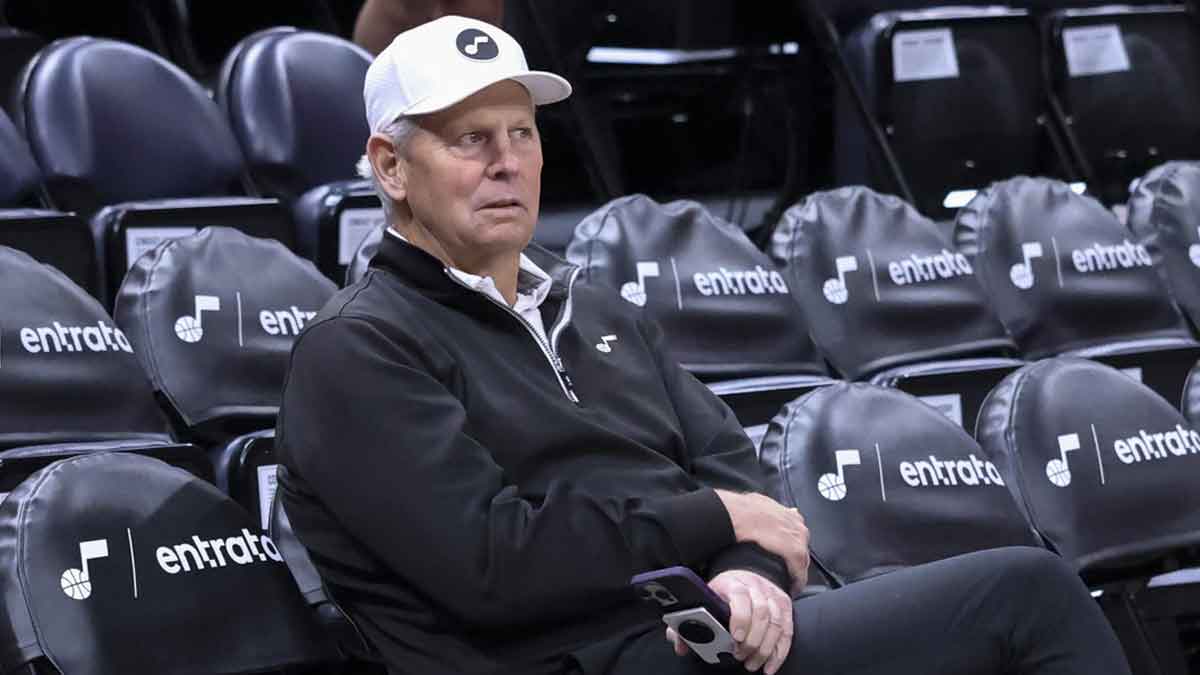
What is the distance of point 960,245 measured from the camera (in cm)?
345

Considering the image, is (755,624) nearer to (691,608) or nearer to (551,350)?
(691,608)

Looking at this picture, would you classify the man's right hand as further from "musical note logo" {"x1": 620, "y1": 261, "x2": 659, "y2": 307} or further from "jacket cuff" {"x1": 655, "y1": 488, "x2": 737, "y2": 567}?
"musical note logo" {"x1": 620, "y1": 261, "x2": 659, "y2": 307}

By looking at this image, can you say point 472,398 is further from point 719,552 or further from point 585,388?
point 719,552

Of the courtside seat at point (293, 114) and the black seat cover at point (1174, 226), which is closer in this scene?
the courtside seat at point (293, 114)

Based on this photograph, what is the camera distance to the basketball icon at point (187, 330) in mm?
2580

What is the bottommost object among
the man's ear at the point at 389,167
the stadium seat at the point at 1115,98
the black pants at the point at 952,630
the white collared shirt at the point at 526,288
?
the stadium seat at the point at 1115,98

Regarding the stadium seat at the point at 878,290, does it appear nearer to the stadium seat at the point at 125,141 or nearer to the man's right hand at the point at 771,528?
the stadium seat at the point at 125,141

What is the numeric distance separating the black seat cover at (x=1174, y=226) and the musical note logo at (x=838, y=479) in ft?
4.29

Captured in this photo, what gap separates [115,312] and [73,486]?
1.82ft

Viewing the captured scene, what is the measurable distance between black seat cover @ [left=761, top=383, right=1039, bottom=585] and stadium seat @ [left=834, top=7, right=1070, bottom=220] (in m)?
1.72

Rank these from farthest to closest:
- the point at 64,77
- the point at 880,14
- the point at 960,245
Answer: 1. the point at 880,14
2. the point at 960,245
3. the point at 64,77

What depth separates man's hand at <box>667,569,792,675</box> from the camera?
1.86 m

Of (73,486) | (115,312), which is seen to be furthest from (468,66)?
(115,312)

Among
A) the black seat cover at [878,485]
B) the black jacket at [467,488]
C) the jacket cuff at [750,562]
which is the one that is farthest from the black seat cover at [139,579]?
the black seat cover at [878,485]
